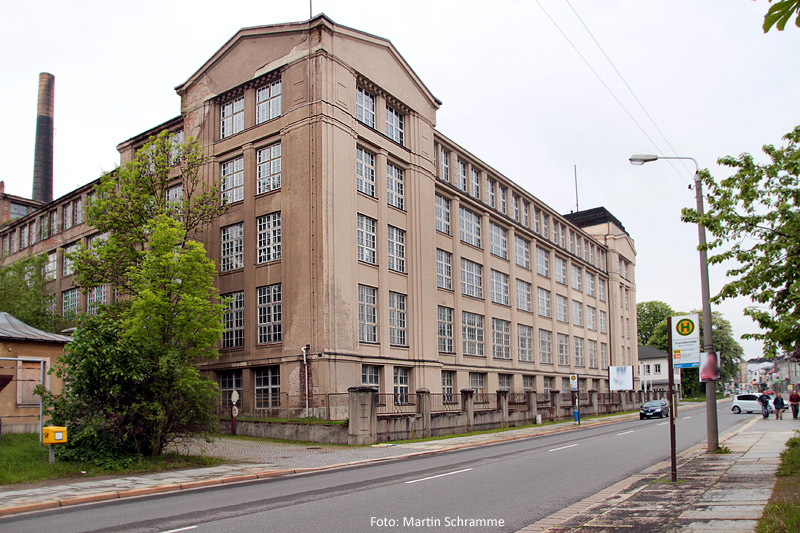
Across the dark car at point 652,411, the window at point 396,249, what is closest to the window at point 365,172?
the window at point 396,249

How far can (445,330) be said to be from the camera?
1738 inches

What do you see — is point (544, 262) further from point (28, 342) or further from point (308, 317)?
point (28, 342)

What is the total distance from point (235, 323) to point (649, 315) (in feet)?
340

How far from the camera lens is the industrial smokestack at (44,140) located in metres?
69.1

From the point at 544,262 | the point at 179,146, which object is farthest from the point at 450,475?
the point at 544,262

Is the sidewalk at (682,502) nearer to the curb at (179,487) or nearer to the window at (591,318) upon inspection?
the curb at (179,487)

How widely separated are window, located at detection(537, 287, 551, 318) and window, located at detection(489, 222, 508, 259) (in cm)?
729

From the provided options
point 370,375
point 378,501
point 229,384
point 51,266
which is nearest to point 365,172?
point 370,375

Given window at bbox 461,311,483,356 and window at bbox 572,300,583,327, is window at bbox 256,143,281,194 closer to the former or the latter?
window at bbox 461,311,483,356

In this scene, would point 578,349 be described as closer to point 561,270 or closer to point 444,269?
point 561,270

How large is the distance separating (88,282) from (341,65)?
16511mm

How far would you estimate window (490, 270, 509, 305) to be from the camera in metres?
51.4

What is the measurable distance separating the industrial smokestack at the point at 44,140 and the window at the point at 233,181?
3994 cm

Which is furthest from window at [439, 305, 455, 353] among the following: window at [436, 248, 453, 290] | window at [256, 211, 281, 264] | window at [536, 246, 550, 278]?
window at [536, 246, 550, 278]
